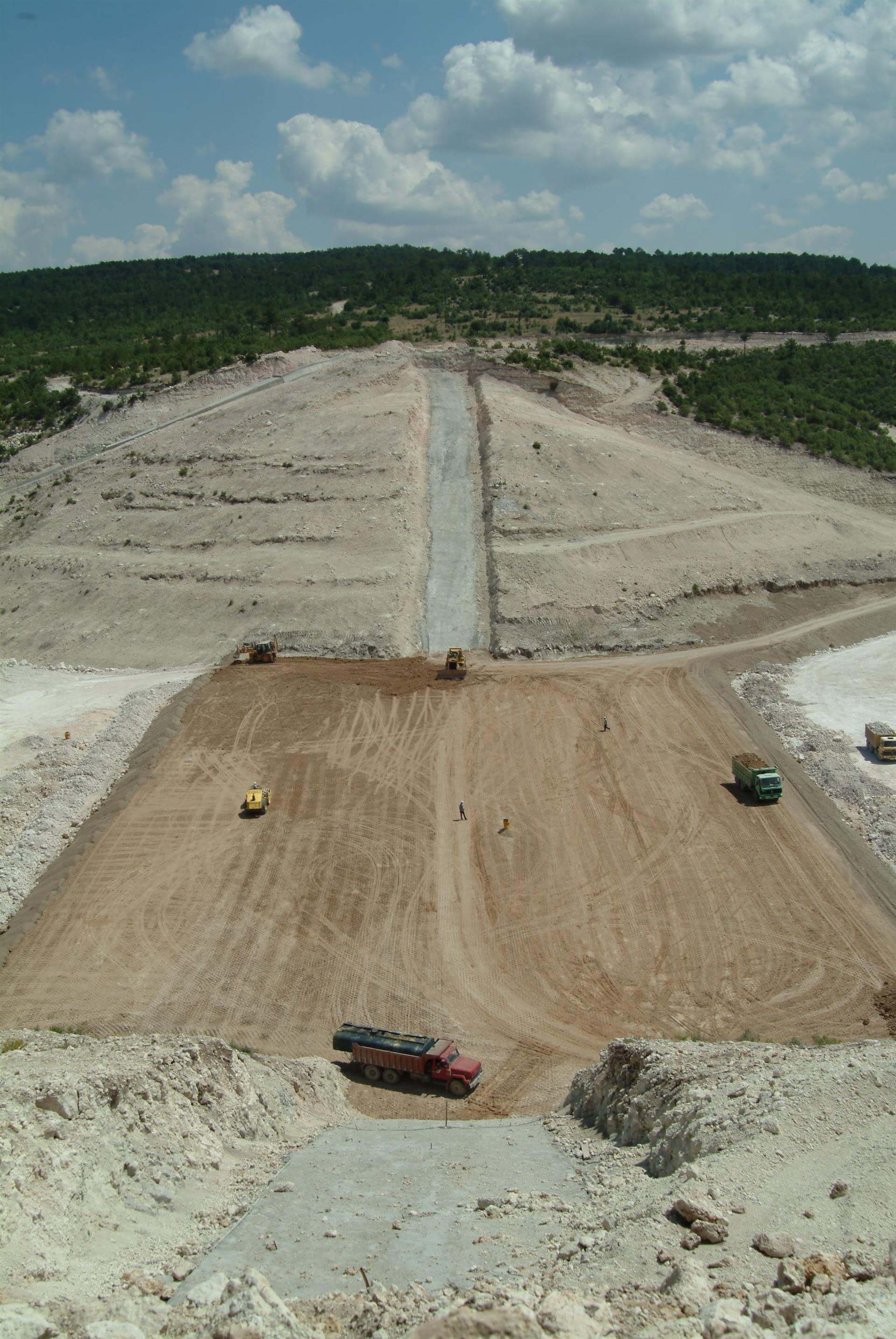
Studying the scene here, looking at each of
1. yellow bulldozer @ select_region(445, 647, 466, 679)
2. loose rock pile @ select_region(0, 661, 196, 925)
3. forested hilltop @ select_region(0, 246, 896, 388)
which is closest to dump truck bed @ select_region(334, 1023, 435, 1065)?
loose rock pile @ select_region(0, 661, 196, 925)

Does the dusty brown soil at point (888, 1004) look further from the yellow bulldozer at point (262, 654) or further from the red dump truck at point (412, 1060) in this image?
the yellow bulldozer at point (262, 654)

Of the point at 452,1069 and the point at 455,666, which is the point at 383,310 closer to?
the point at 455,666

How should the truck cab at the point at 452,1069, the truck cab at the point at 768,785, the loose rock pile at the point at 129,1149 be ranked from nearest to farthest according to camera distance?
the loose rock pile at the point at 129,1149
the truck cab at the point at 452,1069
the truck cab at the point at 768,785

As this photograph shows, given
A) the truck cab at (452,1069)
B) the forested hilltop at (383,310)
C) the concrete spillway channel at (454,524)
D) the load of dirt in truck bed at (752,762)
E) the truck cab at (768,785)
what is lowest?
the truck cab at (452,1069)

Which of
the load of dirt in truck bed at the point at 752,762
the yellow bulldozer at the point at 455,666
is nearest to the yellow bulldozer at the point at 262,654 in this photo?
the yellow bulldozer at the point at 455,666

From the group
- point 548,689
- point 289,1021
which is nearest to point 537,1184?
point 289,1021

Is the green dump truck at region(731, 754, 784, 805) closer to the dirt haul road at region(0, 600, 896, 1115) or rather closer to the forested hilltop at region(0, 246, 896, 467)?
the dirt haul road at region(0, 600, 896, 1115)
